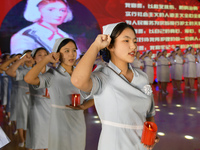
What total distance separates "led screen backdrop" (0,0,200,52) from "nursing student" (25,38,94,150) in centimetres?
573

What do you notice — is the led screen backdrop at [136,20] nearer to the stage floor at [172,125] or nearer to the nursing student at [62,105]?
the stage floor at [172,125]

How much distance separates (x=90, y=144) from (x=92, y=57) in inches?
100

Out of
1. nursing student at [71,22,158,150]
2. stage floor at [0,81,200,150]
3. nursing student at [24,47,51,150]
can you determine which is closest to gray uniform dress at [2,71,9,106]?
stage floor at [0,81,200,150]

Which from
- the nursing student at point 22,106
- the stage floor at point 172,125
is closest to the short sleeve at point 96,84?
the stage floor at point 172,125

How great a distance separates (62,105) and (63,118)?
0.12 meters

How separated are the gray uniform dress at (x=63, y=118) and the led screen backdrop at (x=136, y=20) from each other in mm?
5750

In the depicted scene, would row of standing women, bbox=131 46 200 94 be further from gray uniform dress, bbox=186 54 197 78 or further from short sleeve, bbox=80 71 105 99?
short sleeve, bbox=80 71 105 99

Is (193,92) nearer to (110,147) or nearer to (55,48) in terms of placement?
(55,48)

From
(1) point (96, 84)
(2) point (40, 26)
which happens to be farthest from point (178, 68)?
(1) point (96, 84)

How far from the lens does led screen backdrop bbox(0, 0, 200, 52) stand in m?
7.28

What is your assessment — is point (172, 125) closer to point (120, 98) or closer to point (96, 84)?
point (120, 98)

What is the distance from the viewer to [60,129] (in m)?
Answer: 2.06

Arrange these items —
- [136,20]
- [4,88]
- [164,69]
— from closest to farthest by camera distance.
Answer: [4,88] < [164,69] < [136,20]

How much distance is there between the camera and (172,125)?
4180mm
